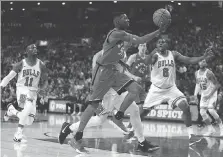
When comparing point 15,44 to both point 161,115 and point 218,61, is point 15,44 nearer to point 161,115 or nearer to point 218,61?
point 218,61

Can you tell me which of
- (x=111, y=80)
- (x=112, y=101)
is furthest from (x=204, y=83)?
(x=111, y=80)

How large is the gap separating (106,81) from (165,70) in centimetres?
211

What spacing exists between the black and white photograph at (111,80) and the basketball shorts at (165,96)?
0.07 feet

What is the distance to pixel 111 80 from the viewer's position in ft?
20.5

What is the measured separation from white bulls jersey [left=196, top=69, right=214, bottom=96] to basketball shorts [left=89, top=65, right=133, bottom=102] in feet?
19.8

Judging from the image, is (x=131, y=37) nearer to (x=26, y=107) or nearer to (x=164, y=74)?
(x=164, y=74)

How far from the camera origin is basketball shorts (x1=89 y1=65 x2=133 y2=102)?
619 centimetres

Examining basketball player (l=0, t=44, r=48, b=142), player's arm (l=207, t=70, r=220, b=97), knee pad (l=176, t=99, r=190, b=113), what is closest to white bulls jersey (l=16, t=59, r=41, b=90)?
basketball player (l=0, t=44, r=48, b=142)

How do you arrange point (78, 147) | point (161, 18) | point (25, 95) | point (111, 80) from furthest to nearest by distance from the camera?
point (25, 95) → point (111, 80) → point (78, 147) → point (161, 18)

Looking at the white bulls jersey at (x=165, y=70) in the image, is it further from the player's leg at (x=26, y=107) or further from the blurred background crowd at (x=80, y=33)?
the blurred background crowd at (x=80, y=33)

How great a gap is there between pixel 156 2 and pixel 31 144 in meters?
26.2

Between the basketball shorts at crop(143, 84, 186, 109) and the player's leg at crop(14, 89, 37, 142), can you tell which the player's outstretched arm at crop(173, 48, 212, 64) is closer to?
the basketball shorts at crop(143, 84, 186, 109)

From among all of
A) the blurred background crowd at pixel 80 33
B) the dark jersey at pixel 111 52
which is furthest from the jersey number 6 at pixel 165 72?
the blurred background crowd at pixel 80 33

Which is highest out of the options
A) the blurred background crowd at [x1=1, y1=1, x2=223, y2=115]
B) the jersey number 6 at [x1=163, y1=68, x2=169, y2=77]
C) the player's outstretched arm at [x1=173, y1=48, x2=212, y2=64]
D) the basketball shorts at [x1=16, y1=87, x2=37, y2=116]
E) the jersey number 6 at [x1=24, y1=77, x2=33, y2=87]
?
the blurred background crowd at [x1=1, y1=1, x2=223, y2=115]
